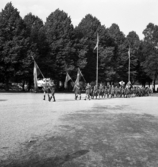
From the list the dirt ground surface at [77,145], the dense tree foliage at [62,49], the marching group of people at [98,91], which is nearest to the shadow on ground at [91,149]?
the dirt ground surface at [77,145]

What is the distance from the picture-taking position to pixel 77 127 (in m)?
8.96

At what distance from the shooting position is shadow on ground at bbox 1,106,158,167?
5109 mm

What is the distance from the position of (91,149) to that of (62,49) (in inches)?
1658

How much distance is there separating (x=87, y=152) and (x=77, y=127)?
3.17 m

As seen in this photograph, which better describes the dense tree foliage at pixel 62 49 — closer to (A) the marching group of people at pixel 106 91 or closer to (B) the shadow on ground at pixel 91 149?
(A) the marching group of people at pixel 106 91

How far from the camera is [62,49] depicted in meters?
47.3

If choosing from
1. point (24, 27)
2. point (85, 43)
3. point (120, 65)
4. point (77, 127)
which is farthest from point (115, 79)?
point (77, 127)

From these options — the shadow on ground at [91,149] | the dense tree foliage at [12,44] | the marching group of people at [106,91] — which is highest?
the dense tree foliage at [12,44]

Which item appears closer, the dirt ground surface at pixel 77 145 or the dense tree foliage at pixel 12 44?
the dirt ground surface at pixel 77 145

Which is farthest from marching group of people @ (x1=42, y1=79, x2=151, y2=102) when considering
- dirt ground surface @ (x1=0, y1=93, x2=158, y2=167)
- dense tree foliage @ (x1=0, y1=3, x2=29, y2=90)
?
dirt ground surface @ (x1=0, y1=93, x2=158, y2=167)

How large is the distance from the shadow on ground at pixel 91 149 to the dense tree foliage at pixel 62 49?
33.8 meters

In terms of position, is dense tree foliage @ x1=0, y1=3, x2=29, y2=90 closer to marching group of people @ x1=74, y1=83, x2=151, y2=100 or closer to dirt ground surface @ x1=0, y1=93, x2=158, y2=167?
marching group of people @ x1=74, y1=83, x2=151, y2=100

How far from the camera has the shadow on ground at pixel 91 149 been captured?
511 centimetres

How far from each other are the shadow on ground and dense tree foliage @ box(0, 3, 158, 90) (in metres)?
33.8
